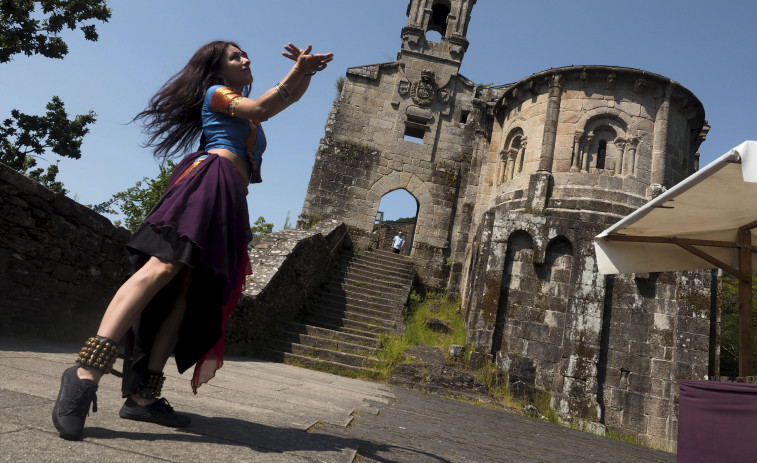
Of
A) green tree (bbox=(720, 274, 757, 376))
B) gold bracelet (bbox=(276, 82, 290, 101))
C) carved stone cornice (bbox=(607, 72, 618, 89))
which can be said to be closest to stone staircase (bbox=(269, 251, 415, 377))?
gold bracelet (bbox=(276, 82, 290, 101))

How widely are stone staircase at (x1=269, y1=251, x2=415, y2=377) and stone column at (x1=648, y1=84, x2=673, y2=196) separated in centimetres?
707

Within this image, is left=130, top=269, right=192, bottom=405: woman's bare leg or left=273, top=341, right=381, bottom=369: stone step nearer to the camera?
left=130, top=269, right=192, bottom=405: woman's bare leg

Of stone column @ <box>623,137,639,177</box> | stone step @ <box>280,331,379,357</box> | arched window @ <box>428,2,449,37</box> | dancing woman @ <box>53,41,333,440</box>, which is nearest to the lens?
dancing woman @ <box>53,41,333,440</box>

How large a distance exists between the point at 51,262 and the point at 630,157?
40.6ft

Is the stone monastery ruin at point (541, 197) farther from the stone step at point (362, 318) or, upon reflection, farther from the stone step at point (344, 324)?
the stone step at point (344, 324)

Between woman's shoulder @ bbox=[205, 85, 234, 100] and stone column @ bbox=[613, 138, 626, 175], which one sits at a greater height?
stone column @ bbox=[613, 138, 626, 175]

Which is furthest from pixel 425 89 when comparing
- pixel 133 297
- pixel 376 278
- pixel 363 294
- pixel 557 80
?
pixel 133 297

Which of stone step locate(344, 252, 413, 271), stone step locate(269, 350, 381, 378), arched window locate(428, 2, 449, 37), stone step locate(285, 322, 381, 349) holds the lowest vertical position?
stone step locate(269, 350, 381, 378)

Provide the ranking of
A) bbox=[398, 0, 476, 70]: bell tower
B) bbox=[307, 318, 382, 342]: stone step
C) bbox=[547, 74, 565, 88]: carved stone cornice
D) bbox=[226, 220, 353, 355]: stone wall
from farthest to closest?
bbox=[398, 0, 476, 70]: bell tower → bbox=[547, 74, 565, 88]: carved stone cornice → bbox=[307, 318, 382, 342]: stone step → bbox=[226, 220, 353, 355]: stone wall

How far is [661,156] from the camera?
476 inches

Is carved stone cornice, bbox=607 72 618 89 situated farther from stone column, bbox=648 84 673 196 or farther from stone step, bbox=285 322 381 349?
stone step, bbox=285 322 381 349

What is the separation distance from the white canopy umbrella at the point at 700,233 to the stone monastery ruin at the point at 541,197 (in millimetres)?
4964

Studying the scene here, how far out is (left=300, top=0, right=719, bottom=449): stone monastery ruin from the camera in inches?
380

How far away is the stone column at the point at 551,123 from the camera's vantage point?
492 inches
